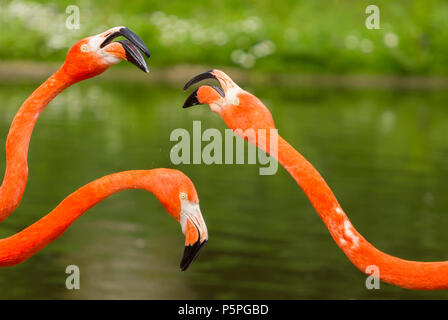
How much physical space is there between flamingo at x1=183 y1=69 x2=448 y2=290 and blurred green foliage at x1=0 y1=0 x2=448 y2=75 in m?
41.6

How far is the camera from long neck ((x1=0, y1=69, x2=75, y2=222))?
4691 mm

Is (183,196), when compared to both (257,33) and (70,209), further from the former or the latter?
(257,33)

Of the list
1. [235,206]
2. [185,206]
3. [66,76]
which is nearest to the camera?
[185,206]

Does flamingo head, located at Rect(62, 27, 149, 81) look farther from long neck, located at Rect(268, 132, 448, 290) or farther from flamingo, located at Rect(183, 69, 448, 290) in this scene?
long neck, located at Rect(268, 132, 448, 290)

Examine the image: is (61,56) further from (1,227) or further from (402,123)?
(1,227)

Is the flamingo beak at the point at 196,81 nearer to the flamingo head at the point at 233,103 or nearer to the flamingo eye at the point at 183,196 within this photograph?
the flamingo head at the point at 233,103

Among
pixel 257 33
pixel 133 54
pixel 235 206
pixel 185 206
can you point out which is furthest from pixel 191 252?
pixel 257 33

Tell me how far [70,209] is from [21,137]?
1.50 feet

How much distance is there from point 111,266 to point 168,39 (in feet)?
117

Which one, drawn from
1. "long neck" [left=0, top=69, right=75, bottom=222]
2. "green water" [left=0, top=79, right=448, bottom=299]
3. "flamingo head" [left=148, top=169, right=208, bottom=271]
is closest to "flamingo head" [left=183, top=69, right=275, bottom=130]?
"flamingo head" [left=148, top=169, right=208, bottom=271]

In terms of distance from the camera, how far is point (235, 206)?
17750 millimetres

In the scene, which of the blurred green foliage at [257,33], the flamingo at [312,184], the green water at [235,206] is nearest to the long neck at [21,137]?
the flamingo at [312,184]

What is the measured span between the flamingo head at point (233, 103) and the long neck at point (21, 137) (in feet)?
2.57

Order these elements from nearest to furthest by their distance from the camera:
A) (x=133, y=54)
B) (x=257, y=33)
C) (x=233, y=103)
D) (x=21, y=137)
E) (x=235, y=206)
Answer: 1. (x=233, y=103)
2. (x=133, y=54)
3. (x=21, y=137)
4. (x=235, y=206)
5. (x=257, y=33)
